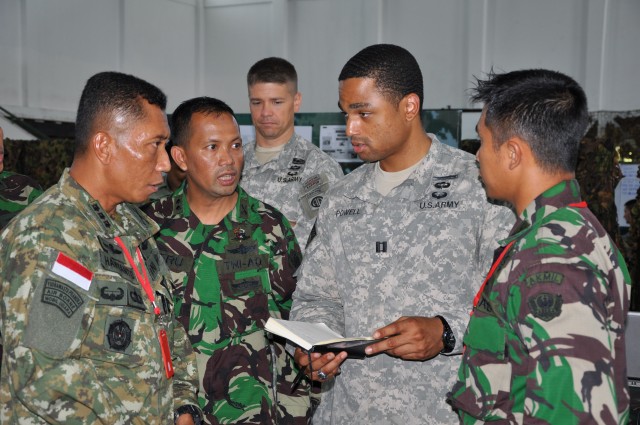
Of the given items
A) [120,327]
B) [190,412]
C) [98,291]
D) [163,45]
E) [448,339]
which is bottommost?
[190,412]

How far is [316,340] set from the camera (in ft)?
5.92

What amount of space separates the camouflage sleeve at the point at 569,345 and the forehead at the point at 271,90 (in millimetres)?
2695

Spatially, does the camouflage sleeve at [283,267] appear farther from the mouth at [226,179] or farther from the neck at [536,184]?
the neck at [536,184]

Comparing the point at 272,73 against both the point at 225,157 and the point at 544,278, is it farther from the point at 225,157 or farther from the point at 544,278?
the point at 544,278

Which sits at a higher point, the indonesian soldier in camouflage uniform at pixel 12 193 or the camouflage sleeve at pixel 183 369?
the indonesian soldier in camouflage uniform at pixel 12 193

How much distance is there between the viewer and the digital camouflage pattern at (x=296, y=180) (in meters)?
3.44

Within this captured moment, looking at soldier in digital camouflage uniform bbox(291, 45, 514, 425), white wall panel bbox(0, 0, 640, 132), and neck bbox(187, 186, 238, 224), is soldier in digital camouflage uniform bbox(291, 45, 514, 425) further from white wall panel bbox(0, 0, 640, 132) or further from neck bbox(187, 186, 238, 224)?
white wall panel bbox(0, 0, 640, 132)

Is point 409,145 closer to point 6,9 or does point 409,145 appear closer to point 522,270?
point 522,270

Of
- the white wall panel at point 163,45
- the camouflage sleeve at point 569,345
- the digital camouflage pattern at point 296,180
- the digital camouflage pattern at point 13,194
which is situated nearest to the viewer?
the camouflage sleeve at point 569,345

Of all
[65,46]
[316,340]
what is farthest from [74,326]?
[65,46]

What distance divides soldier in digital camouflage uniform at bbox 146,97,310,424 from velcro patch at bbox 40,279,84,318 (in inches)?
32.5

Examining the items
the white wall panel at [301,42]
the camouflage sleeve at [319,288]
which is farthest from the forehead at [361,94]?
the white wall panel at [301,42]

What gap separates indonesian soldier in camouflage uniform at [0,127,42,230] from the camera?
293 centimetres

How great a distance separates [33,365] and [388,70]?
1.43 m
